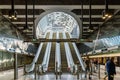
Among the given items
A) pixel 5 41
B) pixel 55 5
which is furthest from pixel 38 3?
pixel 5 41

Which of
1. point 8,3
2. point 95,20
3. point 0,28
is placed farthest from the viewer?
point 95,20

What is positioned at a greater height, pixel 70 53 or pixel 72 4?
pixel 72 4

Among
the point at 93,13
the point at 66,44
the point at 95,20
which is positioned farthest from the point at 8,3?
the point at 66,44

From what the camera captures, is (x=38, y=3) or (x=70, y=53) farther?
(x=70, y=53)

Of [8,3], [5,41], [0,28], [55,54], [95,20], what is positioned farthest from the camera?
[55,54]

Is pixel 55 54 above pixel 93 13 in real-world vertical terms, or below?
below

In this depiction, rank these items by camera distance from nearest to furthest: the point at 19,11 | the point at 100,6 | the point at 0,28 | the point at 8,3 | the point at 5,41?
the point at 0,28 < the point at 5,41 < the point at 8,3 < the point at 100,6 < the point at 19,11

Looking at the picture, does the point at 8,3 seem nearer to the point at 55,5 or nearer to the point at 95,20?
the point at 55,5

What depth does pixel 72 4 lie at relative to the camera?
21.6m

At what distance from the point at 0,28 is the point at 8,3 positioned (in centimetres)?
346

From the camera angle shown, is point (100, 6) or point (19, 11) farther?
point (19, 11)

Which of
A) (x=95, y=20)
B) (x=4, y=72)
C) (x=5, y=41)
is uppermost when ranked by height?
(x=95, y=20)

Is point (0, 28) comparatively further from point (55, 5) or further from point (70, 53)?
point (70, 53)

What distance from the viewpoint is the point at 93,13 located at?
87.5 feet
